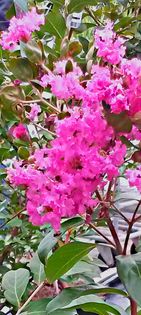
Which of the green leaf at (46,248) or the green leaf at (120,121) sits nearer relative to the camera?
the green leaf at (120,121)

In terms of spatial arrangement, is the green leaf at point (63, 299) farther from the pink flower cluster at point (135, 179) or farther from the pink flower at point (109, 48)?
the pink flower at point (109, 48)

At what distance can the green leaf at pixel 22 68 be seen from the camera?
0.59m

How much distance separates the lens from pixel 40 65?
61 centimetres

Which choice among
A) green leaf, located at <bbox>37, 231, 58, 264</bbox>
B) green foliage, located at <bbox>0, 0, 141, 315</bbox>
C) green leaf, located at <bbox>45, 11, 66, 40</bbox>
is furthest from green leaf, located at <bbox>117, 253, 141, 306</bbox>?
green leaf, located at <bbox>45, 11, 66, 40</bbox>

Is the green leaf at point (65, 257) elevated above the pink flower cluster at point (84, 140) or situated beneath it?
situated beneath

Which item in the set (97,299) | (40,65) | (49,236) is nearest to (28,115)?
(40,65)

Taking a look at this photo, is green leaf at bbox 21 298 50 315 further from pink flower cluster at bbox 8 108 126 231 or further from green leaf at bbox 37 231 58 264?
pink flower cluster at bbox 8 108 126 231

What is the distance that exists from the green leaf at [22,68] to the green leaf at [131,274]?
264mm

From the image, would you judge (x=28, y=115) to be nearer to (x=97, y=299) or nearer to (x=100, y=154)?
(x=100, y=154)

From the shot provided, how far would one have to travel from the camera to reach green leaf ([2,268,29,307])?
0.82 metres

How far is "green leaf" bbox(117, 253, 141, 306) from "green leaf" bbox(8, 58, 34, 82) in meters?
0.26

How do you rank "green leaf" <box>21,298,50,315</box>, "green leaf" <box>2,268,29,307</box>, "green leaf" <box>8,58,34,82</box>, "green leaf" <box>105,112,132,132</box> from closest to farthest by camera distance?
1. "green leaf" <box>105,112,132,132</box>
2. "green leaf" <box>8,58,34,82</box>
3. "green leaf" <box>21,298,50,315</box>
4. "green leaf" <box>2,268,29,307</box>

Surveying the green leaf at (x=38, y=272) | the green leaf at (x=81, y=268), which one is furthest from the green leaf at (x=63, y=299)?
the green leaf at (x=38, y=272)

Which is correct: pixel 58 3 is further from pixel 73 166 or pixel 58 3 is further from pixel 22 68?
pixel 73 166
